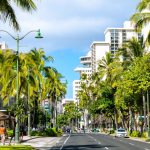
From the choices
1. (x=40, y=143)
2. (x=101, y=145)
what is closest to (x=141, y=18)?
(x=101, y=145)

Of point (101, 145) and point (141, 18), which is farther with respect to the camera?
point (141, 18)

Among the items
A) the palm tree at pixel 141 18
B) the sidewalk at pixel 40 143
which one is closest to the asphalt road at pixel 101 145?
the sidewalk at pixel 40 143

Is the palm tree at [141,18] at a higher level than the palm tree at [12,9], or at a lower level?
higher

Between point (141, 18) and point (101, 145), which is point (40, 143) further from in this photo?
point (141, 18)

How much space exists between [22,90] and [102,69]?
2741 centimetres

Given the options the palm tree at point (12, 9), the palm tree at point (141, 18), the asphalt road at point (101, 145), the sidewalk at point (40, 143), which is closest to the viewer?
the palm tree at point (12, 9)

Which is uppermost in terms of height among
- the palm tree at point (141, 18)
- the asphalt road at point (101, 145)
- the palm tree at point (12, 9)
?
the palm tree at point (141, 18)

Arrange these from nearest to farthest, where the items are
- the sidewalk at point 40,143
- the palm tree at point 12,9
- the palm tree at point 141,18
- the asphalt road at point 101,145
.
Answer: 1. the palm tree at point 12,9
2. the asphalt road at point 101,145
3. the sidewalk at point 40,143
4. the palm tree at point 141,18

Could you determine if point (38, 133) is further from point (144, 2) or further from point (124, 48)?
point (144, 2)

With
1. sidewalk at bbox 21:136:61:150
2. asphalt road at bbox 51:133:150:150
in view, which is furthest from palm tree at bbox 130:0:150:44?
sidewalk at bbox 21:136:61:150

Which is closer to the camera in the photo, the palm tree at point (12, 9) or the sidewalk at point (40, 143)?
the palm tree at point (12, 9)

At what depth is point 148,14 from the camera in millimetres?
44844

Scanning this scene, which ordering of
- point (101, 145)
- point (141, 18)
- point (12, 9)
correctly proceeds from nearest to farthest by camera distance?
point (12, 9), point (101, 145), point (141, 18)

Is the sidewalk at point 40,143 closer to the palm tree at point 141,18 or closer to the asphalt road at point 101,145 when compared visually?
the asphalt road at point 101,145
